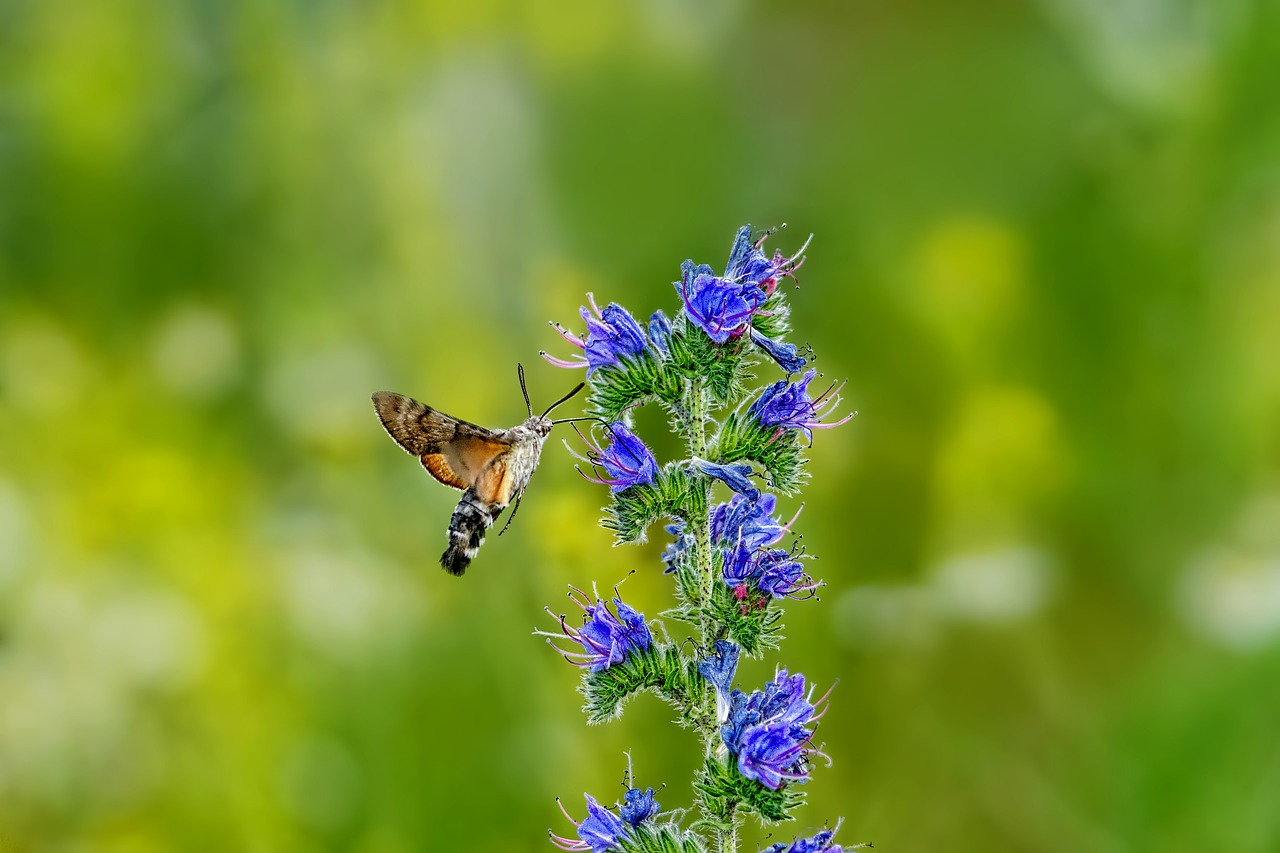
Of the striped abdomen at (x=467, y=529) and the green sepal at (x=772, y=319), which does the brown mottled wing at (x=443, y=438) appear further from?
the green sepal at (x=772, y=319)

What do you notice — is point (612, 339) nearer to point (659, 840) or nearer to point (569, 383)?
point (659, 840)

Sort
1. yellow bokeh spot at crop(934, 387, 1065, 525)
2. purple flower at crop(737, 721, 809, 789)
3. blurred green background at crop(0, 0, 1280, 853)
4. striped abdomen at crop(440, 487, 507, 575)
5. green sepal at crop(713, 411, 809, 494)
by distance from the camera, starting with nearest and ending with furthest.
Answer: purple flower at crop(737, 721, 809, 789)
green sepal at crop(713, 411, 809, 494)
striped abdomen at crop(440, 487, 507, 575)
blurred green background at crop(0, 0, 1280, 853)
yellow bokeh spot at crop(934, 387, 1065, 525)

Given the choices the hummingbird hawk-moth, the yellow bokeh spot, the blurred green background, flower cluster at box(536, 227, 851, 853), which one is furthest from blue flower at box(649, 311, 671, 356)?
the yellow bokeh spot

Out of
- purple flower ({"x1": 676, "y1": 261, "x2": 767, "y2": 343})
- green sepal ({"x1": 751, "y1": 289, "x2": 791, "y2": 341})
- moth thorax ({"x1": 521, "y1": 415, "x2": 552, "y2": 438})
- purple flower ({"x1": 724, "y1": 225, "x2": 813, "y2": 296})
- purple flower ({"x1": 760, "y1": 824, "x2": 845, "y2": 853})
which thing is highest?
moth thorax ({"x1": 521, "y1": 415, "x2": 552, "y2": 438})

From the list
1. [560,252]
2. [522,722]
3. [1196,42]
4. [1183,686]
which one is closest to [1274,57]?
[1196,42]

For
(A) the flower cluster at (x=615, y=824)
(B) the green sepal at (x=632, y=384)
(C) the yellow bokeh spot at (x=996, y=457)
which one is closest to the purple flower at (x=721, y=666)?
(A) the flower cluster at (x=615, y=824)

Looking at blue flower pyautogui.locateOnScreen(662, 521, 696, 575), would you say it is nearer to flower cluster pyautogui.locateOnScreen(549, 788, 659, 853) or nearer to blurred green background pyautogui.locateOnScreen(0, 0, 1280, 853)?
flower cluster pyautogui.locateOnScreen(549, 788, 659, 853)

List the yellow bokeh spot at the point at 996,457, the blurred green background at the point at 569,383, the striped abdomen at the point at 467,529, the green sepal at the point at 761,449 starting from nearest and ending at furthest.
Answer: the green sepal at the point at 761,449 → the striped abdomen at the point at 467,529 → the blurred green background at the point at 569,383 → the yellow bokeh spot at the point at 996,457

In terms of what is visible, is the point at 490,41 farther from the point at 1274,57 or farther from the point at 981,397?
the point at 1274,57
